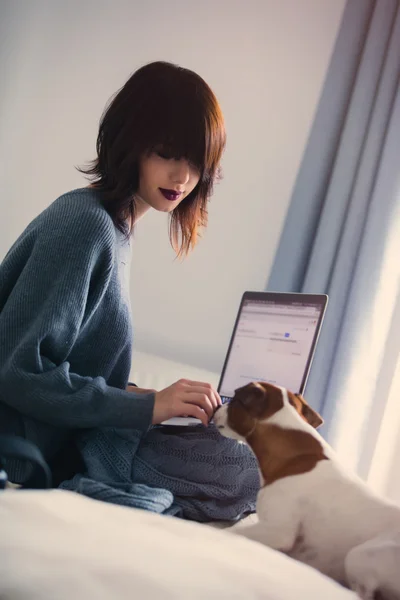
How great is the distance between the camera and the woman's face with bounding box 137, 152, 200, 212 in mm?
1184

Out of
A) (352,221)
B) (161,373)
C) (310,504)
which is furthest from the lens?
(161,373)

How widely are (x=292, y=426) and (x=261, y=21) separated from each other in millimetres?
1681

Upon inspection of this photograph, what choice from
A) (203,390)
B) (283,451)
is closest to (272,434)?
(283,451)

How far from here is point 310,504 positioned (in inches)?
31.6

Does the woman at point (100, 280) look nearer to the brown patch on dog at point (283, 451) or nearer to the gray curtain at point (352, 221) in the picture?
the brown patch on dog at point (283, 451)

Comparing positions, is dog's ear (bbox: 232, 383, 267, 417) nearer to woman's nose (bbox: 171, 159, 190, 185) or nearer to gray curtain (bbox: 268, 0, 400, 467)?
woman's nose (bbox: 171, 159, 190, 185)

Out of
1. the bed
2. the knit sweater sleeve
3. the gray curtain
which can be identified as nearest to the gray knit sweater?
the knit sweater sleeve

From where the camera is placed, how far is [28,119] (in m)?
2.22

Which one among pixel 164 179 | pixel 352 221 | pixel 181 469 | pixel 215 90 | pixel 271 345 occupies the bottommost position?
pixel 181 469

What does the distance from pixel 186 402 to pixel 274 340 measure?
1.43 feet

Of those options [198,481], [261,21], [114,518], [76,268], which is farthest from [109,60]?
[114,518]

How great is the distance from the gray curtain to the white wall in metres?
0.14

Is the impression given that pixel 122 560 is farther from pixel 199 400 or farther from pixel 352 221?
pixel 352 221

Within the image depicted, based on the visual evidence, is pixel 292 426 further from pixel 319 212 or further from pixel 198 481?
pixel 319 212
